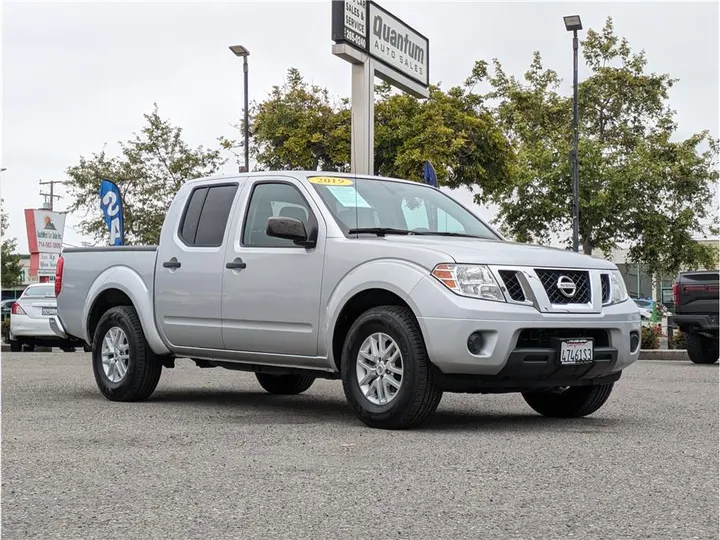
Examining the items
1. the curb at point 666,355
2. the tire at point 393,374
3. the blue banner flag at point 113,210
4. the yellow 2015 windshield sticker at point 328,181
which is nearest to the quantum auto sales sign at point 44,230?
the blue banner flag at point 113,210

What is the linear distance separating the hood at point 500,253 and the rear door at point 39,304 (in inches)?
640

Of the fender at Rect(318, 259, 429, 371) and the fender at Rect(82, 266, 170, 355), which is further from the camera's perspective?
the fender at Rect(82, 266, 170, 355)

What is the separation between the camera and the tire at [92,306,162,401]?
31.9 feet

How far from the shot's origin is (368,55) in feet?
58.3

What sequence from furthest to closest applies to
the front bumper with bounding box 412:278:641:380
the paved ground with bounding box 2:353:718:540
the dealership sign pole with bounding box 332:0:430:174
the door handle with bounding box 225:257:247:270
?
the dealership sign pole with bounding box 332:0:430:174 → the door handle with bounding box 225:257:247:270 → the front bumper with bounding box 412:278:641:380 → the paved ground with bounding box 2:353:718:540

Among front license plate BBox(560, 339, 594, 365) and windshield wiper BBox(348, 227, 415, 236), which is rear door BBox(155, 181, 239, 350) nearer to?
windshield wiper BBox(348, 227, 415, 236)

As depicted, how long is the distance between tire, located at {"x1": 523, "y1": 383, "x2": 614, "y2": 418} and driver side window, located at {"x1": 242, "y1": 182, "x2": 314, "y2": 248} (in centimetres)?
227

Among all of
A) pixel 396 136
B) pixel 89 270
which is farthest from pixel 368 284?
pixel 396 136

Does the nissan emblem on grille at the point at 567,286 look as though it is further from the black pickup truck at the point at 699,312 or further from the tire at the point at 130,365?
the black pickup truck at the point at 699,312

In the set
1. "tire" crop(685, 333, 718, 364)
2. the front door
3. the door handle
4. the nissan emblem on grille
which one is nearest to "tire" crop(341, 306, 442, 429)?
the front door

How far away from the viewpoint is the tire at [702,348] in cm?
1714

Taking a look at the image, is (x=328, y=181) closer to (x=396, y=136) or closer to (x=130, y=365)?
(x=130, y=365)

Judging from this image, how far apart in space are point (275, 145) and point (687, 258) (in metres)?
17.7

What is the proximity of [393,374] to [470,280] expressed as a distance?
85 centimetres
